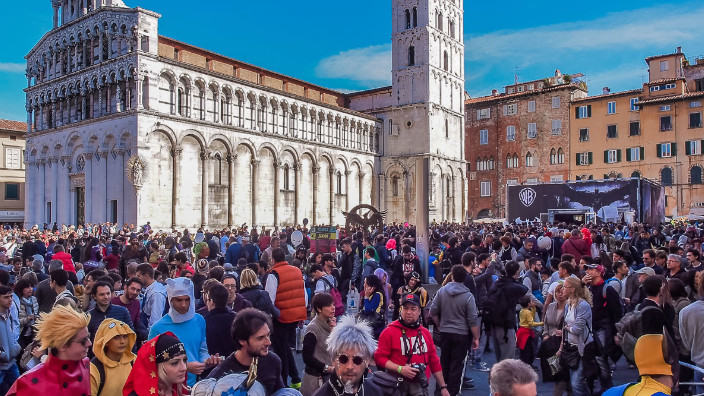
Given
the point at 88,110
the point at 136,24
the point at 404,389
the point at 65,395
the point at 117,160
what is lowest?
the point at 404,389

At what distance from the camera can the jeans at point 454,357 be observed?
20.2 feet

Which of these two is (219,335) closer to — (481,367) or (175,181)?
(481,367)

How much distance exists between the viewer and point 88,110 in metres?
30.6

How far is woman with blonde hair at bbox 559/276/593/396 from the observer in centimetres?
552

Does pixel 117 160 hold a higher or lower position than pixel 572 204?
higher

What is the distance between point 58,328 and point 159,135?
27.1 meters

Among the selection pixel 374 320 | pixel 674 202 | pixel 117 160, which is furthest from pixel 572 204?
pixel 374 320

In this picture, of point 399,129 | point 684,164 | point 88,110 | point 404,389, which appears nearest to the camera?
point 404,389

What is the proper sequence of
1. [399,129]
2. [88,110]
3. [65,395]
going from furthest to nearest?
[399,129], [88,110], [65,395]

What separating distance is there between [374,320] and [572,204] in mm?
27388

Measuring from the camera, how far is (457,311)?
20.1 ft

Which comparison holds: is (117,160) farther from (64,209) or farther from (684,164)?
(684,164)

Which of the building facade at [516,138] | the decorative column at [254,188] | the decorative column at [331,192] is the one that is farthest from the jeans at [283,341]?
the building facade at [516,138]

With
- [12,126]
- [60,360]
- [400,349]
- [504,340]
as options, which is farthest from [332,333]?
[12,126]
